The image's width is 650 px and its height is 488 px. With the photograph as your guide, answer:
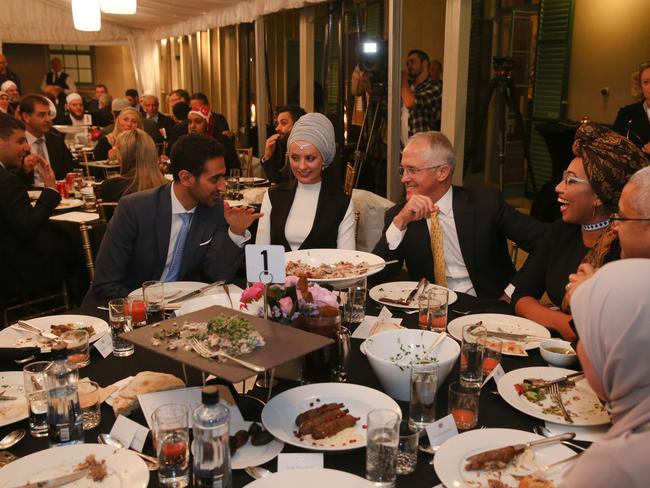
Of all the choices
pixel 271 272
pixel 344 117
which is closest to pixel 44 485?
pixel 271 272

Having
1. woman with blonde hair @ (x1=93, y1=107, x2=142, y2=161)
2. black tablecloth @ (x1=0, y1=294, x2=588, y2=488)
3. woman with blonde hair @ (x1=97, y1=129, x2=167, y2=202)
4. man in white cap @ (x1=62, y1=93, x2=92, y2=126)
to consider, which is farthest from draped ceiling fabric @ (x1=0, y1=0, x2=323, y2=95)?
black tablecloth @ (x1=0, y1=294, x2=588, y2=488)

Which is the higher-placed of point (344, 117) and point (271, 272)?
point (344, 117)

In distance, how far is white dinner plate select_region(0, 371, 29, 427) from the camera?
1484 millimetres

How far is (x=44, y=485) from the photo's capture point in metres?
1.21

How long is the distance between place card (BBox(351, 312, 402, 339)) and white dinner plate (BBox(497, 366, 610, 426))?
1.65 ft

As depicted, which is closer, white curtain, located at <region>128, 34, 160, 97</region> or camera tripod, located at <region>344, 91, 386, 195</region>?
camera tripod, located at <region>344, 91, 386, 195</region>

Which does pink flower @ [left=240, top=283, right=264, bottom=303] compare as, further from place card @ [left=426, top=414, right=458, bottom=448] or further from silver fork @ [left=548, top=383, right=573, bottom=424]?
silver fork @ [left=548, top=383, right=573, bottom=424]

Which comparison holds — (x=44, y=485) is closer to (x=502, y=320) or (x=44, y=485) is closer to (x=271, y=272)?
(x=271, y=272)

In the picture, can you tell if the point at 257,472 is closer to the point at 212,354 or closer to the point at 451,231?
the point at 212,354

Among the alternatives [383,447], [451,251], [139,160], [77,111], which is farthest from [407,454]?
[77,111]

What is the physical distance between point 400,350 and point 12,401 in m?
1.04

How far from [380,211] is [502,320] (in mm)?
1995

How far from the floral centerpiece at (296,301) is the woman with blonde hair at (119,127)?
17.0 ft

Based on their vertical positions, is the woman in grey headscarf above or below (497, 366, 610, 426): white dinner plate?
above
